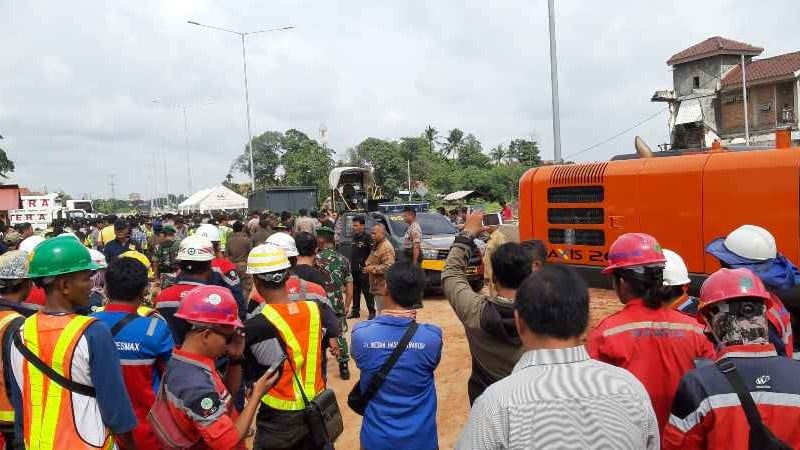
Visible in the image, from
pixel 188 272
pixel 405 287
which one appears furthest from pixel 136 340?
pixel 188 272

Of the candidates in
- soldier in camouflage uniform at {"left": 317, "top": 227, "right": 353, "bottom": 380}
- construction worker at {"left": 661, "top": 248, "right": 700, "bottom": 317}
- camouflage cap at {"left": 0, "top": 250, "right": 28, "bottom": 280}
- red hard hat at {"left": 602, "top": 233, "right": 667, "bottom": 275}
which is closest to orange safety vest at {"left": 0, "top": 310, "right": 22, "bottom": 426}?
camouflage cap at {"left": 0, "top": 250, "right": 28, "bottom": 280}

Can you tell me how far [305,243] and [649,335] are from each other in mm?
3481

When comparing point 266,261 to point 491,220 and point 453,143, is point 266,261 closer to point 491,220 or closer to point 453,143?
point 491,220

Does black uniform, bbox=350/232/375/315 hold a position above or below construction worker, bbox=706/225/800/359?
below

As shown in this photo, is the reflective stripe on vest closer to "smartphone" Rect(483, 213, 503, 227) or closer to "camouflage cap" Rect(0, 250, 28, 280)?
"camouflage cap" Rect(0, 250, 28, 280)

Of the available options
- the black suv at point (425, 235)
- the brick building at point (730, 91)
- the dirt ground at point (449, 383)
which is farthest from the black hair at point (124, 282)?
the brick building at point (730, 91)

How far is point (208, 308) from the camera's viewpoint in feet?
8.44

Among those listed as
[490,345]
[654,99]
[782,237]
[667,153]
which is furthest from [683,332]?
[654,99]

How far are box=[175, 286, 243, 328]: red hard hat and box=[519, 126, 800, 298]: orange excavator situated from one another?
553 centimetres

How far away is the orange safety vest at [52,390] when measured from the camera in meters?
2.57

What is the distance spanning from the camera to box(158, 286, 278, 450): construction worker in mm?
2441

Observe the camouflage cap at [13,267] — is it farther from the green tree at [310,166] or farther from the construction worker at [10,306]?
the green tree at [310,166]

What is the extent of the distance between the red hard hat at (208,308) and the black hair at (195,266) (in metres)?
2.11

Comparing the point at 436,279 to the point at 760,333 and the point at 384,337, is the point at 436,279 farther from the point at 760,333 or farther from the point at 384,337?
the point at 760,333
